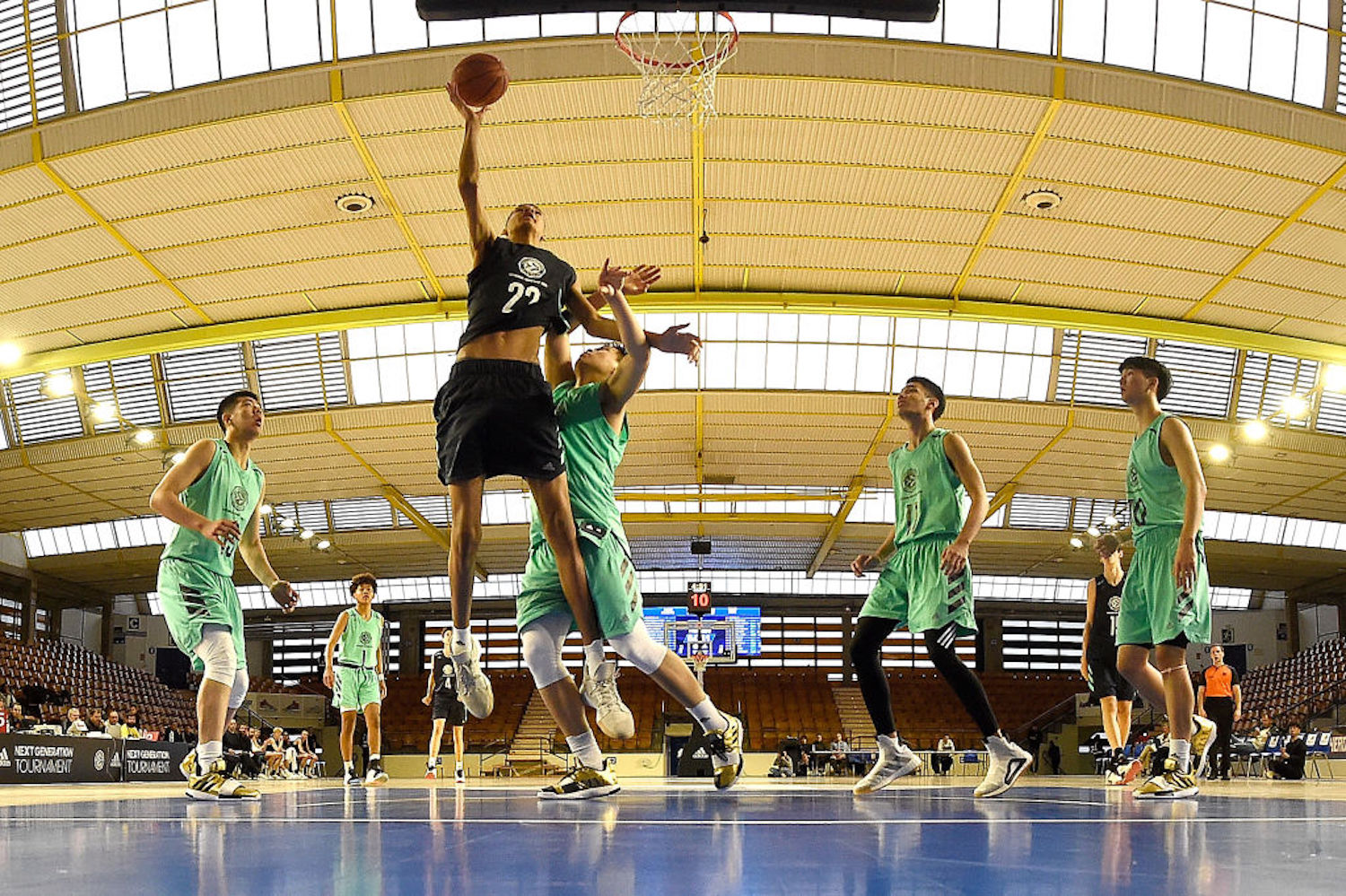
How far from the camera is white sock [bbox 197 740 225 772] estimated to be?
5727 millimetres

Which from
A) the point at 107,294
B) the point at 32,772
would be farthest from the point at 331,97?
the point at 32,772

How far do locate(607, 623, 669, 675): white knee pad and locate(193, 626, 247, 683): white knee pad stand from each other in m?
2.29

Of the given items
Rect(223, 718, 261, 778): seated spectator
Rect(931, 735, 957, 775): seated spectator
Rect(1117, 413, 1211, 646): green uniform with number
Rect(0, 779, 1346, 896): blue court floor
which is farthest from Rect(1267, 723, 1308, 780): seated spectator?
Rect(223, 718, 261, 778): seated spectator

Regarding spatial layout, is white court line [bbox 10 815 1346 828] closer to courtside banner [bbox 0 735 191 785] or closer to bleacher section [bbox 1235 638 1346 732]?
courtside banner [bbox 0 735 191 785]

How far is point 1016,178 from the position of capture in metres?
16.2

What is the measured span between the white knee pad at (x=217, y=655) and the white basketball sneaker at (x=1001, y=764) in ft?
12.6

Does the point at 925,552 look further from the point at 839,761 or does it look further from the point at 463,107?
the point at 839,761

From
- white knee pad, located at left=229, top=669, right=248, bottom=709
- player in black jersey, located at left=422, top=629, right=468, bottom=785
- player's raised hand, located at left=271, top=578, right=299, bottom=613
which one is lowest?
player in black jersey, located at left=422, top=629, right=468, bottom=785

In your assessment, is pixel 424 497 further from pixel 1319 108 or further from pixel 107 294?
pixel 1319 108

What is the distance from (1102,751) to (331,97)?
22.8 meters

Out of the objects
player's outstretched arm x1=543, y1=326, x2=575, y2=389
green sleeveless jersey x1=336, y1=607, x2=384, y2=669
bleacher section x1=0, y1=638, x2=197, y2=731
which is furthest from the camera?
bleacher section x1=0, y1=638, x2=197, y2=731

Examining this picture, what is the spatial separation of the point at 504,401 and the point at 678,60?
32.4ft

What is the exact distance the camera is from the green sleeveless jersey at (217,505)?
5.79 meters

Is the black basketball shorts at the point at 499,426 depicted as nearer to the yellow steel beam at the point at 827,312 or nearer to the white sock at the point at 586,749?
the white sock at the point at 586,749
